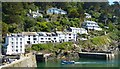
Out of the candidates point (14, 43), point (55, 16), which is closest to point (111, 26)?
point (55, 16)

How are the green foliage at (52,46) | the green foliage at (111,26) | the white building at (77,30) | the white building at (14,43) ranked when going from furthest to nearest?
1. the green foliage at (111,26)
2. the white building at (77,30)
3. the green foliage at (52,46)
4. the white building at (14,43)

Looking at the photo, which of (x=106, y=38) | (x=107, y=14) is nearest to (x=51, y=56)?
(x=106, y=38)

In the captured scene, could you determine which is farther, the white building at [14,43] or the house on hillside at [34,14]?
the house on hillside at [34,14]

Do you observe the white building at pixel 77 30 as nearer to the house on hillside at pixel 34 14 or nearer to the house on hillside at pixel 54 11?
the house on hillside at pixel 34 14

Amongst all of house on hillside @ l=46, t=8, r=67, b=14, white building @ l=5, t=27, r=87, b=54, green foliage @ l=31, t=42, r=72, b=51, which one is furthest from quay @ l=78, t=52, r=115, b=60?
house on hillside @ l=46, t=8, r=67, b=14

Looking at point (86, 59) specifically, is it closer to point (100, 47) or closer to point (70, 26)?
point (100, 47)

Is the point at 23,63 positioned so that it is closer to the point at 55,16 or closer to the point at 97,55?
the point at 97,55

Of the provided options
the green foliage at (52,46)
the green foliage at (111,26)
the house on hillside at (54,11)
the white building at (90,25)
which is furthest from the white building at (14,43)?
the green foliage at (111,26)

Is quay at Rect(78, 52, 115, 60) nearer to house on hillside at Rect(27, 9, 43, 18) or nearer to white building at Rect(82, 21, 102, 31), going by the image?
house on hillside at Rect(27, 9, 43, 18)
